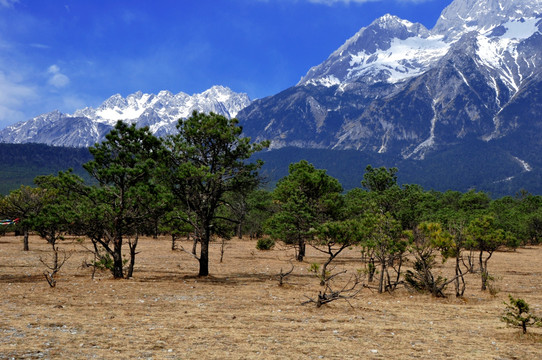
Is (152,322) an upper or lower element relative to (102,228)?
lower

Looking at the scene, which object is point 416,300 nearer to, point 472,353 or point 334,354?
point 472,353

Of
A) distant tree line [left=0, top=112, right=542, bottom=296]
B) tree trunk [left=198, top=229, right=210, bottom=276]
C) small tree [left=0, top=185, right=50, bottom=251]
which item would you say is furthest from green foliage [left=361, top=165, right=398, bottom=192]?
small tree [left=0, top=185, right=50, bottom=251]

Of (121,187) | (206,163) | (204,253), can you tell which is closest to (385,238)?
(204,253)

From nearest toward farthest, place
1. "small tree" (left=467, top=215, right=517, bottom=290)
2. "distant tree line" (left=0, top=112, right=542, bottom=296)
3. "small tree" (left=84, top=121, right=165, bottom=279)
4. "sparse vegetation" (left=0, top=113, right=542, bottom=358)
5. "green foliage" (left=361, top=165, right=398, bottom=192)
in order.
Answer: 1. "sparse vegetation" (left=0, top=113, right=542, bottom=358)
2. "distant tree line" (left=0, top=112, right=542, bottom=296)
3. "small tree" (left=84, top=121, right=165, bottom=279)
4. "small tree" (left=467, top=215, right=517, bottom=290)
5. "green foliage" (left=361, top=165, right=398, bottom=192)

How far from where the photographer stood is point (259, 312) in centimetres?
1550

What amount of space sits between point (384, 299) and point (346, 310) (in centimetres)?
457

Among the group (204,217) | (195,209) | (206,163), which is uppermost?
(206,163)

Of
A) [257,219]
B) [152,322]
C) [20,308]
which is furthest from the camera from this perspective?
[257,219]

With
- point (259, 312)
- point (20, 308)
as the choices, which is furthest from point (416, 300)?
point (20, 308)

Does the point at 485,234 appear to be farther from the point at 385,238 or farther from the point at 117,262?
the point at 117,262

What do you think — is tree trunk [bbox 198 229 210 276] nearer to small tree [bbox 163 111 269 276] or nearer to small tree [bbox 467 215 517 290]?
small tree [bbox 163 111 269 276]

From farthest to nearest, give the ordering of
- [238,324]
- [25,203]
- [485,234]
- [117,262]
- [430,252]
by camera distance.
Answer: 1. [25,203]
2. [485,234]
3. [117,262]
4. [430,252]
5. [238,324]

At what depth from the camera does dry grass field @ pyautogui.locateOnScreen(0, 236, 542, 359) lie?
10367 millimetres

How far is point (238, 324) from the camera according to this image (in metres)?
13.3
